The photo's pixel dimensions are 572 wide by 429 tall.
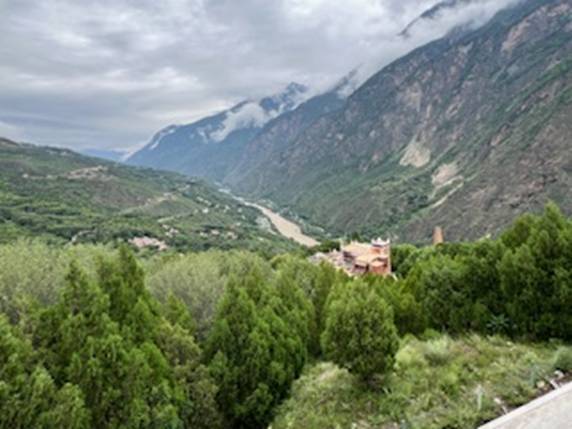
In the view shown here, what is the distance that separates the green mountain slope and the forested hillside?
77.9 m

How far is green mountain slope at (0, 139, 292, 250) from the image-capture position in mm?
112062

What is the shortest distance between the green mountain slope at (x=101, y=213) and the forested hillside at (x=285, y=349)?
7791 centimetres

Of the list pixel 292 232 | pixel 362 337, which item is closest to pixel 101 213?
pixel 292 232

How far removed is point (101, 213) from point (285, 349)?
134 m

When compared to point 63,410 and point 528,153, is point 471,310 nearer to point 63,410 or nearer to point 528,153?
point 63,410

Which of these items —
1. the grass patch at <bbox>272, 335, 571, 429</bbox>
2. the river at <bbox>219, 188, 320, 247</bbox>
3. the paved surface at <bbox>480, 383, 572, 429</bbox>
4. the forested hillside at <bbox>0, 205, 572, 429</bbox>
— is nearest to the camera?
the paved surface at <bbox>480, 383, 572, 429</bbox>

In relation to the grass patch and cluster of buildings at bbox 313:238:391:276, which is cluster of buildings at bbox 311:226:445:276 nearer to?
cluster of buildings at bbox 313:238:391:276

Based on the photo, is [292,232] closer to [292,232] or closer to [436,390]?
[292,232]

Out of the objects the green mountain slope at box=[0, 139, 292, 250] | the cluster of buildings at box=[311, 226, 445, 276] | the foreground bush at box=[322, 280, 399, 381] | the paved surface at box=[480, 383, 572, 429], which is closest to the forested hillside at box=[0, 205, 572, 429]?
the foreground bush at box=[322, 280, 399, 381]

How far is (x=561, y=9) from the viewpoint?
198 metres

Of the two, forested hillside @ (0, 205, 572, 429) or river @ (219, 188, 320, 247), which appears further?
river @ (219, 188, 320, 247)

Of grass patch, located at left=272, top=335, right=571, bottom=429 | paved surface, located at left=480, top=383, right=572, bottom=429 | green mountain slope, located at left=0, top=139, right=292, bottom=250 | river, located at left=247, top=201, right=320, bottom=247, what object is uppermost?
paved surface, located at left=480, top=383, right=572, bottom=429

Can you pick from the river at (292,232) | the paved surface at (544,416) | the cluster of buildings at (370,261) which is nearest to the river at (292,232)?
the river at (292,232)

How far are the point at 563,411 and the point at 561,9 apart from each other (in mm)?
233222
